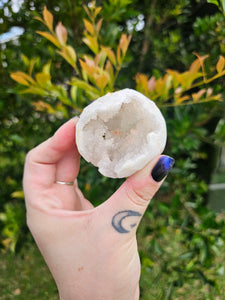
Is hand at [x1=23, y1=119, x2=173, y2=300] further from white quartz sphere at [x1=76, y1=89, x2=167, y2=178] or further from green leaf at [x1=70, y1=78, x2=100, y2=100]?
green leaf at [x1=70, y1=78, x2=100, y2=100]

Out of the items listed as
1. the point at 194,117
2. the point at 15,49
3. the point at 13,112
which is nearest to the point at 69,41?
the point at 15,49

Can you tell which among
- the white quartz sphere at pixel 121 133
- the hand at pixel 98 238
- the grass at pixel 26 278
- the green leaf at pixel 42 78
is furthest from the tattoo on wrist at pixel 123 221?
the grass at pixel 26 278

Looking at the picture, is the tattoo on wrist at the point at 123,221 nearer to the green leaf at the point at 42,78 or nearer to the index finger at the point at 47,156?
the index finger at the point at 47,156

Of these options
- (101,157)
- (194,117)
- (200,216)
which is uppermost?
(101,157)

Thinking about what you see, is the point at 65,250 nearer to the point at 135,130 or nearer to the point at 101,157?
the point at 101,157

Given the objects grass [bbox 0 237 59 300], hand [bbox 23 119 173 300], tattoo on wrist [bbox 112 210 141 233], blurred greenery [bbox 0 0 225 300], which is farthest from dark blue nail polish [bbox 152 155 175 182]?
grass [bbox 0 237 59 300]

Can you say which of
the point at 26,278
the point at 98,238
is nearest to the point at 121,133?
the point at 98,238
